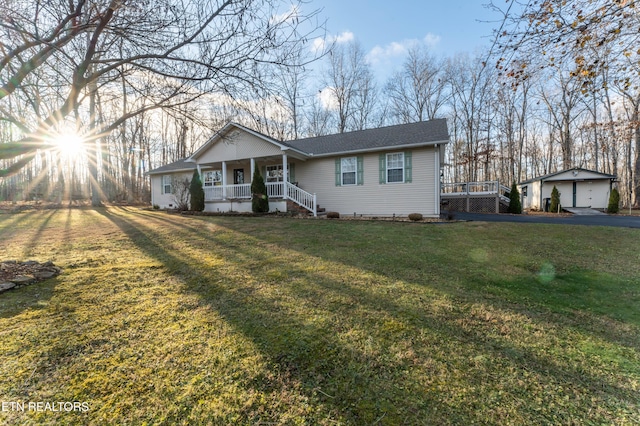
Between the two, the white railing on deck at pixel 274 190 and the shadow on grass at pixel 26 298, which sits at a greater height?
the white railing on deck at pixel 274 190

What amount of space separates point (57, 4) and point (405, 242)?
6.85 m

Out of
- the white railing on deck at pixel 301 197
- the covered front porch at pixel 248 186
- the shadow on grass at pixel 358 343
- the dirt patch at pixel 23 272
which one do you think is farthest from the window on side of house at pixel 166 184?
the shadow on grass at pixel 358 343

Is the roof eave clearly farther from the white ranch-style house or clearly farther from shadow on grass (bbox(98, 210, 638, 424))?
shadow on grass (bbox(98, 210, 638, 424))

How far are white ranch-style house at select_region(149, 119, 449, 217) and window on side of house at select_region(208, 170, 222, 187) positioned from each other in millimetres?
1411

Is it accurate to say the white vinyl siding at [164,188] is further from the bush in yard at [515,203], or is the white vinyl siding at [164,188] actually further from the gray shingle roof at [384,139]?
the bush in yard at [515,203]

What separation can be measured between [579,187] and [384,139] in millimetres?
15462

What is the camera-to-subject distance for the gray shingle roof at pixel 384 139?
38.0ft

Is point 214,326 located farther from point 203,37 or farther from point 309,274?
point 203,37

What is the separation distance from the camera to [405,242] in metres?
6.49

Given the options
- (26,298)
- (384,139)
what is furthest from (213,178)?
(26,298)

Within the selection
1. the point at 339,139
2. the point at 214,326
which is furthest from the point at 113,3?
the point at 339,139

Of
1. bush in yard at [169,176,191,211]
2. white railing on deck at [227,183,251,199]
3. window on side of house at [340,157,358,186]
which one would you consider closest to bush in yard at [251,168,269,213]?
white railing on deck at [227,183,251,199]

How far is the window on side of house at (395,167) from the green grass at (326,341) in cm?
772

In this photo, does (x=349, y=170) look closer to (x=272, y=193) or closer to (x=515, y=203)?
(x=272, y=193)
